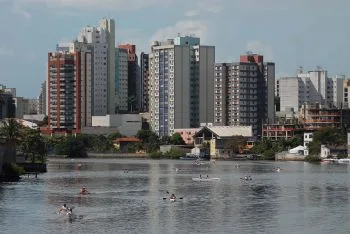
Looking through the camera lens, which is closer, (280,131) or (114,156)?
(280,131)

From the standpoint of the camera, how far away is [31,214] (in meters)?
51.7

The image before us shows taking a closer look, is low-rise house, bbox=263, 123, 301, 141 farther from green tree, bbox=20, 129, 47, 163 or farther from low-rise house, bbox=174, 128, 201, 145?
green tree, bbox=20, 129, 47, 163

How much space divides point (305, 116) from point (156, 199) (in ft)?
396

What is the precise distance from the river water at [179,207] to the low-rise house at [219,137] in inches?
3848

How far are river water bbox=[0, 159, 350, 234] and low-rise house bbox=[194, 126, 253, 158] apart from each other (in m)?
97.7

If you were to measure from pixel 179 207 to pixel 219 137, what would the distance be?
417ft

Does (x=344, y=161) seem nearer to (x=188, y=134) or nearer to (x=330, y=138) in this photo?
(x=330, y=138)

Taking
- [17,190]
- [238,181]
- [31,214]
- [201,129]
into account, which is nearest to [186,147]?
[201,129]

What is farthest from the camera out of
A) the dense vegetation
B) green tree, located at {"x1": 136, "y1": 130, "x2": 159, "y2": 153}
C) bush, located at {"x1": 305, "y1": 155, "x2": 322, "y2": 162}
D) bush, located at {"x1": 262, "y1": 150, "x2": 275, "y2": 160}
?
green tree, located at {"x1": 136, "y1": 130, "x2": 159, "y2": 153}

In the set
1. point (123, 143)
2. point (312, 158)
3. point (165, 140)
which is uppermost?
point (165, 140)

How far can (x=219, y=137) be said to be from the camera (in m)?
183

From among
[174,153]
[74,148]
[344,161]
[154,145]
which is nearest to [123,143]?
[154,145]

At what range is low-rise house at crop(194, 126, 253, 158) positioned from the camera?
182m

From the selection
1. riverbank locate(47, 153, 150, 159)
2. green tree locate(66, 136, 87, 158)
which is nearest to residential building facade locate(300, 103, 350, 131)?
riverbank locate(47, 153, 150, 159)
